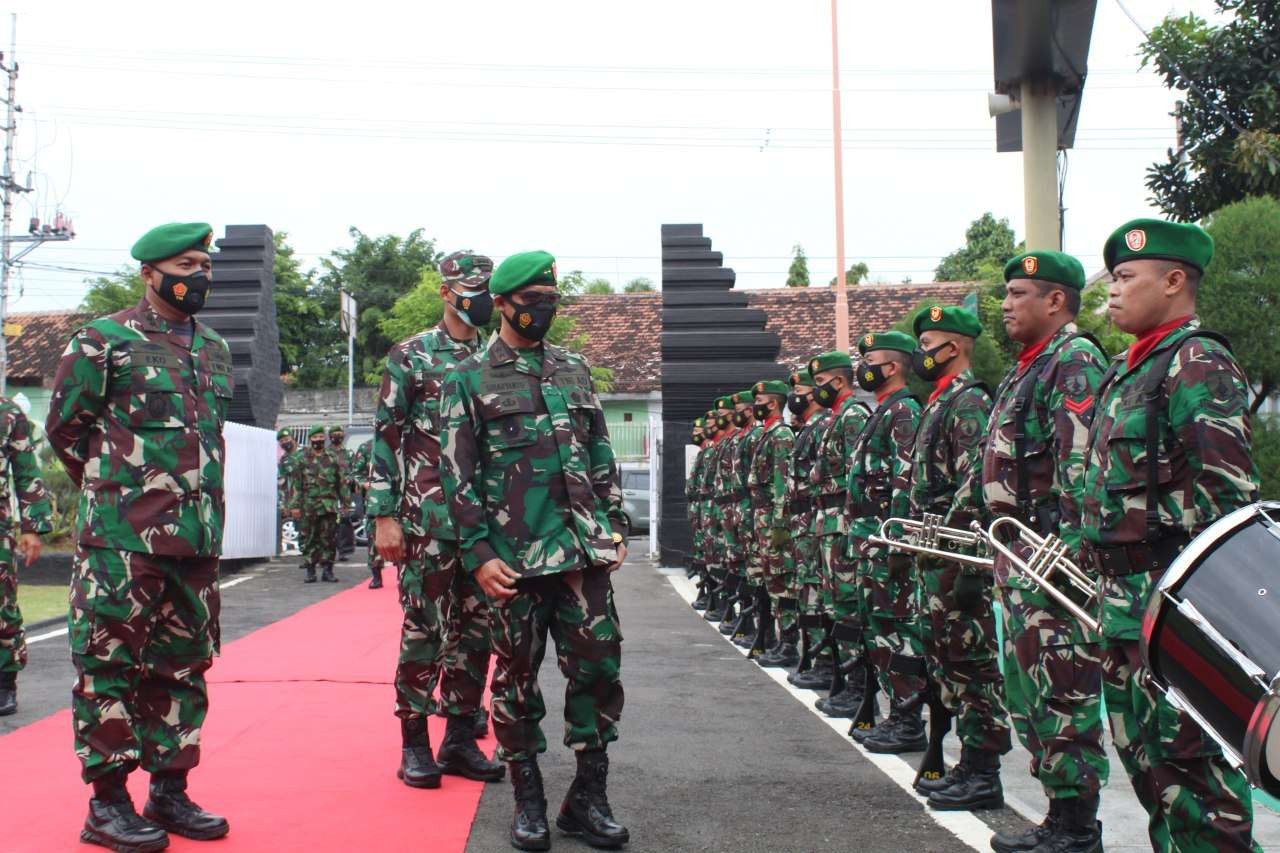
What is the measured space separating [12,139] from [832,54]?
2143 cm

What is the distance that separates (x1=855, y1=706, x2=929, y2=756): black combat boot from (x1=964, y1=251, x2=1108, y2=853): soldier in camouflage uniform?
67.9 inches

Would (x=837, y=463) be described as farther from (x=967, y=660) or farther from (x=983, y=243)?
(x=983, y=243)

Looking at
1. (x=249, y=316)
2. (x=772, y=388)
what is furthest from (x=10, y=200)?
(x=772, y=388)

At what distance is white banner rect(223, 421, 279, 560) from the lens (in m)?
20.2

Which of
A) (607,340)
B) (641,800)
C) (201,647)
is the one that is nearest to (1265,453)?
(641,800)

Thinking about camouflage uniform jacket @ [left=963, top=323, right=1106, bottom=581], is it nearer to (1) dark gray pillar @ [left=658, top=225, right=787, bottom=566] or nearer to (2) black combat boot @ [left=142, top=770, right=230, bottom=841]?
(2) black combat boot @ [left=142, top=770, right=230, bottom=841]

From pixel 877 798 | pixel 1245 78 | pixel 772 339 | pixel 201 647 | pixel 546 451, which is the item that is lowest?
pixel 877 798

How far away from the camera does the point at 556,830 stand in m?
5.26

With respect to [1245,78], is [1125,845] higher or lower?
lower

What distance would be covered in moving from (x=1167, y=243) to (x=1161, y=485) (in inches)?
30.5

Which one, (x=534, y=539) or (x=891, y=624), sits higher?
(x=534, y=539)

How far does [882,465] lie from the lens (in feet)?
24.1

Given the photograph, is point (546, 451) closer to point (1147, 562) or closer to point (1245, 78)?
point (1147, 562)

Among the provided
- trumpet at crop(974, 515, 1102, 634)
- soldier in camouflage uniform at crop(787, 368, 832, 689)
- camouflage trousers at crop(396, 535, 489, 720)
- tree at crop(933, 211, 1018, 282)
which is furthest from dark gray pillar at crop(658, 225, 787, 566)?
tree at crop(933, 211, 1018, 282)
